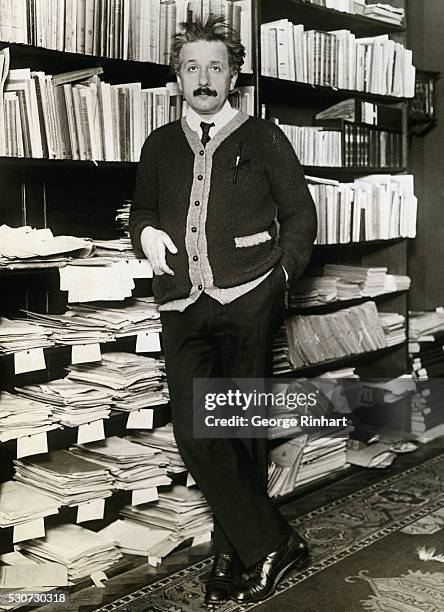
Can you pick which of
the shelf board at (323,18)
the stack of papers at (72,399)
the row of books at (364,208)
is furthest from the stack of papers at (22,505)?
the shelf board at (323,18)

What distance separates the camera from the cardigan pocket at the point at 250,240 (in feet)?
8.55

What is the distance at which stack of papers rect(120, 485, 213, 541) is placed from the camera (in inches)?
116

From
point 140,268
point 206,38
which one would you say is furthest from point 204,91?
point 140,268

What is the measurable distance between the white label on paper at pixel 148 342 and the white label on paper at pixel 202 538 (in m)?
0.69

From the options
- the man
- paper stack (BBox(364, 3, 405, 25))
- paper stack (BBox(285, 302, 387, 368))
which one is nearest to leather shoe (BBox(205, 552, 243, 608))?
the man

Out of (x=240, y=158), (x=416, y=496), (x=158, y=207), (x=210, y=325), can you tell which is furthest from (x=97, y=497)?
(x=416, y=496)

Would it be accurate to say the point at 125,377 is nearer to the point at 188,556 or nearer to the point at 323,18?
the point at 188,556

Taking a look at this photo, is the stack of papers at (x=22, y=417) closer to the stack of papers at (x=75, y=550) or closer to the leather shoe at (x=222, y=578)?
the stack of papers at (x=75, y=550)

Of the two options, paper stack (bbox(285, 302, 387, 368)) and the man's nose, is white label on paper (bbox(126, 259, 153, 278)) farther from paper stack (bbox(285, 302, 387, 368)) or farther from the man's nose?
→ paper stack (bbox(285, 302, 387, 368))

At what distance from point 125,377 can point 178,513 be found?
53 centimetres

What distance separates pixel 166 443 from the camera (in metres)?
2.95

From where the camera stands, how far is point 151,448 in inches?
115

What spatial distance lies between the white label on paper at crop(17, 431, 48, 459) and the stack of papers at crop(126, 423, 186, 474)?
45 cm

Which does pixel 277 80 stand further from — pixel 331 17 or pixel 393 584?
pixel 393 584
